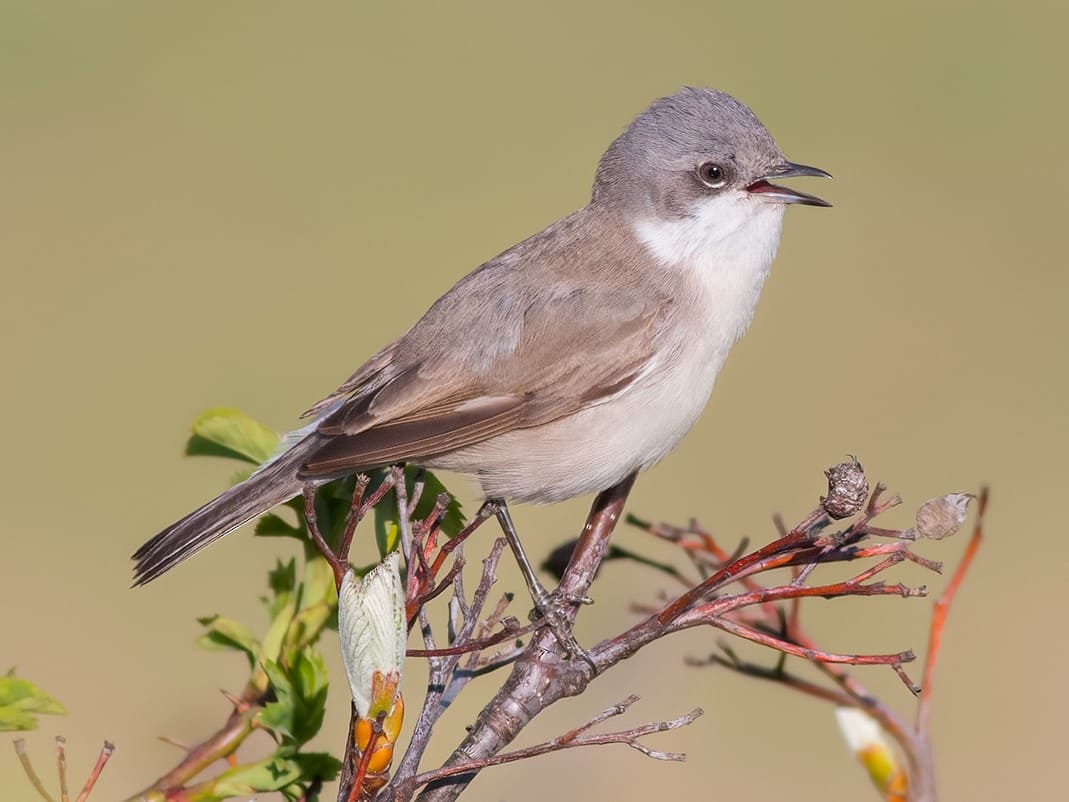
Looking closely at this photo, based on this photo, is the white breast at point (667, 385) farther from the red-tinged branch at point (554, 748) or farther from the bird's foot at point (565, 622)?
the red-tinged branch at point (554, 748)

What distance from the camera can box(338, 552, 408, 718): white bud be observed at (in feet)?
4.59

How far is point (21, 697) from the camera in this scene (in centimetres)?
144

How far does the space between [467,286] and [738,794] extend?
2.99m

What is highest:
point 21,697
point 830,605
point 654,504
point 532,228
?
point 532,228

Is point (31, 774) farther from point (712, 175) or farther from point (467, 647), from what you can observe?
point (712, 175)

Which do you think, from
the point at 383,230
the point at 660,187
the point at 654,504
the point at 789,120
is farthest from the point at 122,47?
the point at 660,187

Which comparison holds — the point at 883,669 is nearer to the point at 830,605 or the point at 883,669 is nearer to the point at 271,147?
the point at 830,605

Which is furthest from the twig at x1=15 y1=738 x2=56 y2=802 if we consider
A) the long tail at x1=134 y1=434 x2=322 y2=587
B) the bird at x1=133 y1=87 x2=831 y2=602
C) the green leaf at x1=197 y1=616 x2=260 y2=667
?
the bird at x1=133 y1=87 x2=831 y2=602

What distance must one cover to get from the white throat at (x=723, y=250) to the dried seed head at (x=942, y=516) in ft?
5.80

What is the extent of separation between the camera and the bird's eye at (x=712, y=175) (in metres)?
3.36

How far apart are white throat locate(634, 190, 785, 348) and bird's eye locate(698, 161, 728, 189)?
0.12 feet

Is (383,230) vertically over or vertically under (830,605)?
over

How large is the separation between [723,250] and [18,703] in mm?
2284

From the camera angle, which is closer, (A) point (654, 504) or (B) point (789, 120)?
(A) point (654, 504)
